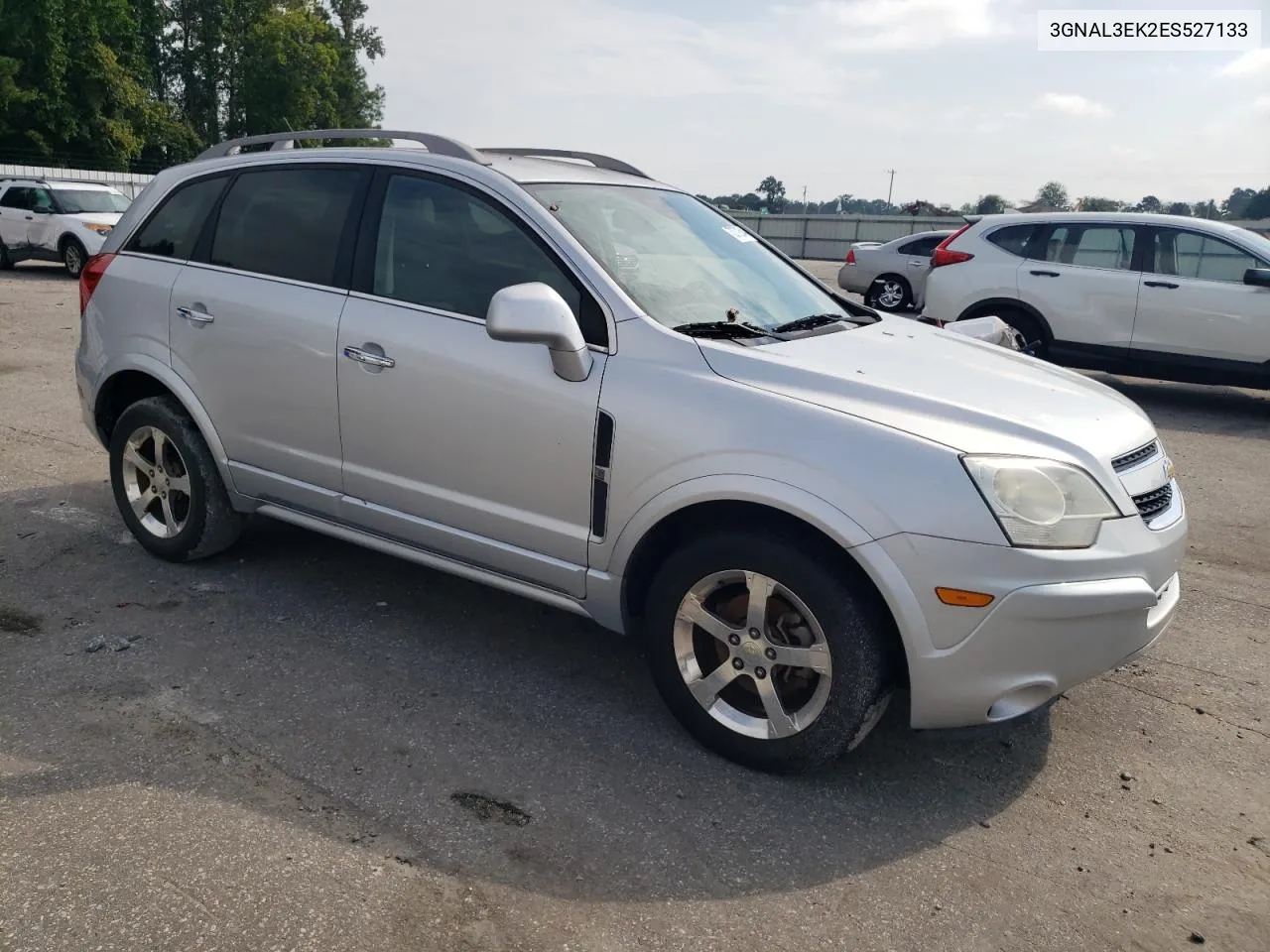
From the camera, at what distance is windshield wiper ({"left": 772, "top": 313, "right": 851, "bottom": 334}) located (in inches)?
148

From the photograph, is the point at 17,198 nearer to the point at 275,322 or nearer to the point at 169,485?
the point at 169,485

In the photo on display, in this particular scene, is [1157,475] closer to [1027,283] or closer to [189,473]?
[189,473]

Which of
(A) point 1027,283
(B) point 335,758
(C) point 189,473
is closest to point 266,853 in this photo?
(B) point 335,758

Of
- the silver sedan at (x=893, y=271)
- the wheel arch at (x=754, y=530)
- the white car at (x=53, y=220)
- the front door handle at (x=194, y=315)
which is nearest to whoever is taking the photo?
the wheel arch at (x=754, y=530)

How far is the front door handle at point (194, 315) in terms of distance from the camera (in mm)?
4324

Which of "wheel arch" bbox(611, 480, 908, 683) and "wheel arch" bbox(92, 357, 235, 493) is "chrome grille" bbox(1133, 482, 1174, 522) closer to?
"wheel arch" bbox(611, 480, 908, 683)

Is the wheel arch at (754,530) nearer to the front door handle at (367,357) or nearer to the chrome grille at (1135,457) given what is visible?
the chrome grille at (1135,457)

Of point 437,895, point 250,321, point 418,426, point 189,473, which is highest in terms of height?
point 250,321

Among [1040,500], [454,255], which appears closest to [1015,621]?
[1040,500]

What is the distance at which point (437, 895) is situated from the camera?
264cm

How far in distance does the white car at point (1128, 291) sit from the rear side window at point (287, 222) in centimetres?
723

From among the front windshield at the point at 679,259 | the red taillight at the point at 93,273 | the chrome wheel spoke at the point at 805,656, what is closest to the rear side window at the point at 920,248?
the front windshield at the point at 679,259

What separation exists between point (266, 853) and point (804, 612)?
1.63 m

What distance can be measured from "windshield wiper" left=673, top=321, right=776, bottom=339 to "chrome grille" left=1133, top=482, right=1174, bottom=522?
1.27 metres
